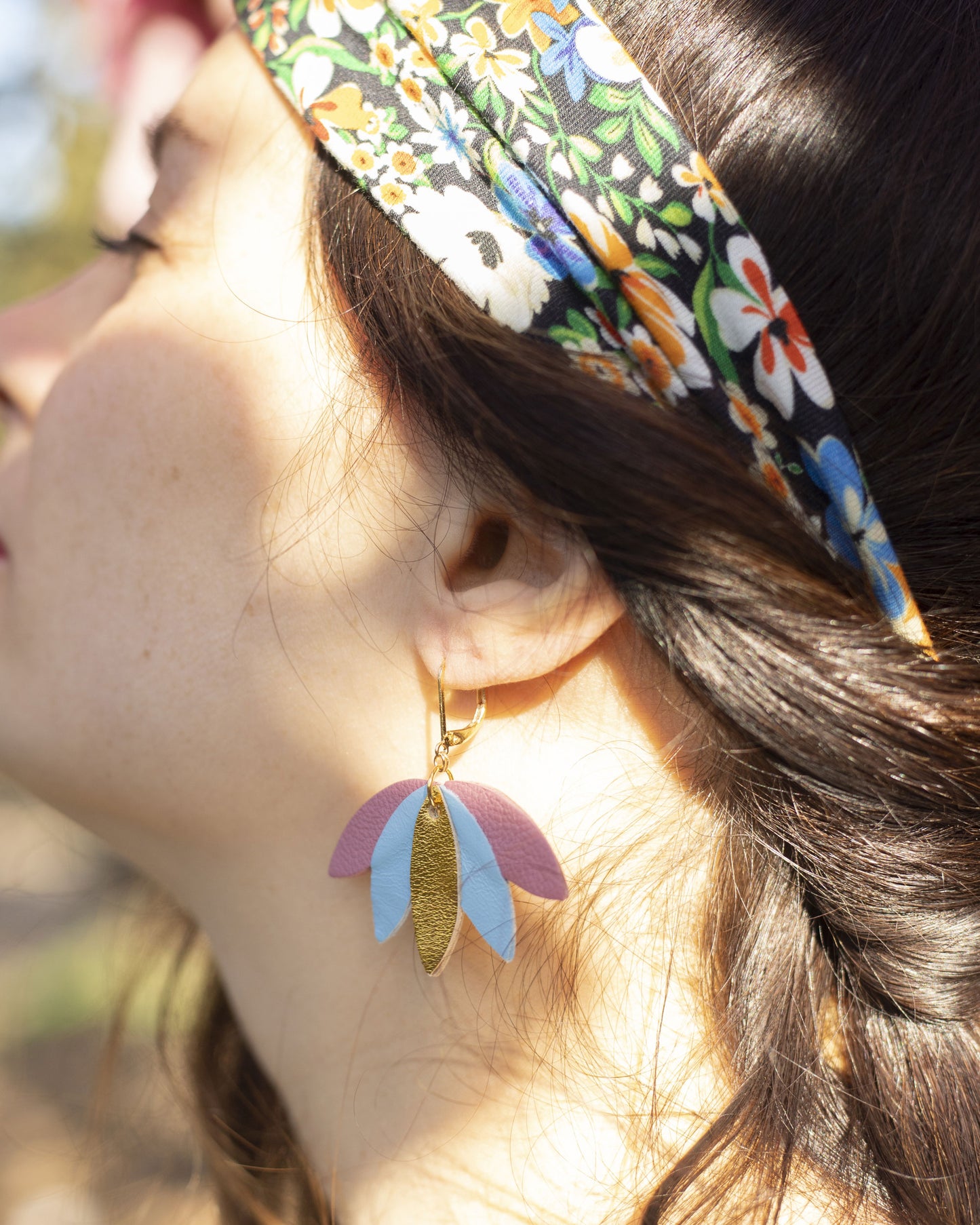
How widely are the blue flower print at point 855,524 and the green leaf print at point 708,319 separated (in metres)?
0.11

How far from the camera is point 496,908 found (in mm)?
943

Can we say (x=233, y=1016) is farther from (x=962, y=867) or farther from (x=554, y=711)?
(x=962, y=867)

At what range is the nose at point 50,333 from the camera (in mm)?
1151

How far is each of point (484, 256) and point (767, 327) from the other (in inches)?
10.4

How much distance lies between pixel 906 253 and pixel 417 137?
0.46m

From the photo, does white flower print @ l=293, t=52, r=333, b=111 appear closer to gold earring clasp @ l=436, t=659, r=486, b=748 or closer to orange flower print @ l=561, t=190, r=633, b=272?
orange flower print @ l=561, t=190, r=633, b=272

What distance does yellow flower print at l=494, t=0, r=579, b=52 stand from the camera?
88cm

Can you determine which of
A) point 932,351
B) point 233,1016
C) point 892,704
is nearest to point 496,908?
point 892,704

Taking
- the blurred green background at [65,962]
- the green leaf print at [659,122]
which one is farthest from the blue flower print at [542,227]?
the blurred green background at [65,962]

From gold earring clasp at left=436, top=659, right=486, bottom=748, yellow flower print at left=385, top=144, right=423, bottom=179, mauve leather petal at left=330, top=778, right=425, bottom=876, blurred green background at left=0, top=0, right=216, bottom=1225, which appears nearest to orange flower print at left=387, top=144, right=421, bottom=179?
yellow flower print at left=385, top=144, right=423, bottom=179

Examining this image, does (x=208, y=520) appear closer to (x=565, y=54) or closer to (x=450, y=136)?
(x=450, y=136)

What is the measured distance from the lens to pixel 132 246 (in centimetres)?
113

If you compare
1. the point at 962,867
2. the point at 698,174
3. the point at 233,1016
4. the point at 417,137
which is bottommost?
the point at 233,1016

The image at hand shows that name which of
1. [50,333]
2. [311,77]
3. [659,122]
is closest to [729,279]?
[659,122]
